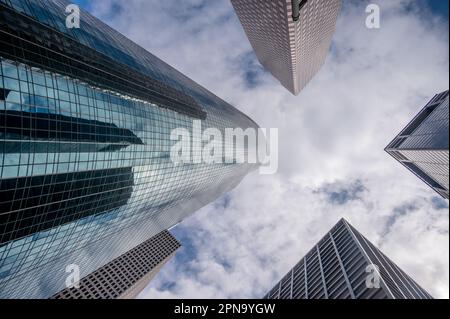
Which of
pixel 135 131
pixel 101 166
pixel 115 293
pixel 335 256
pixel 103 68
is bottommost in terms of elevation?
pixel 115 293

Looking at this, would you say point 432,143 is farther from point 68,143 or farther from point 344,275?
point 68,143

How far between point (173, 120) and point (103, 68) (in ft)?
84.3

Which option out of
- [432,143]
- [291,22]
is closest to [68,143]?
[432,143]

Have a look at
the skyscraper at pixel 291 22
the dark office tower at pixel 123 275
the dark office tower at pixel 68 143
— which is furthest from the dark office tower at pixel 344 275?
the dark office tower at pixel 123 275

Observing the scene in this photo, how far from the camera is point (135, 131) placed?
63.0 metres

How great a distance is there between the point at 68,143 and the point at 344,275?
70073 millimetres

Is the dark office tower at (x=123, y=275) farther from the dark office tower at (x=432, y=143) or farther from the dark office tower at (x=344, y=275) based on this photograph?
the dark office tower at (x=432, y=143)

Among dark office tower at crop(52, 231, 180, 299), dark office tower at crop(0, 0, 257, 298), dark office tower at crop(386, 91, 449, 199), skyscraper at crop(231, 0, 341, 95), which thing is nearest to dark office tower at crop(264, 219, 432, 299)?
dark office tower at crop(386, 91, 449, 199)

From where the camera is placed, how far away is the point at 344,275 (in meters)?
69.8

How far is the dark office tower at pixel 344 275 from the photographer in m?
58.7
